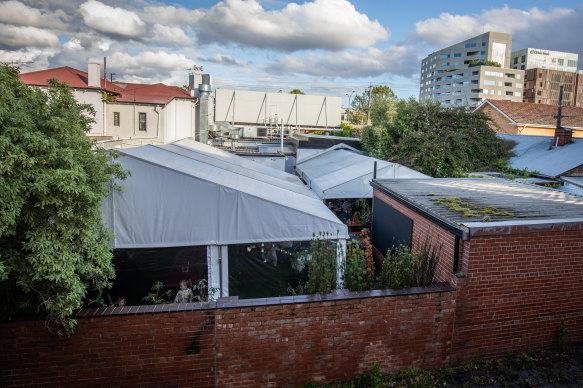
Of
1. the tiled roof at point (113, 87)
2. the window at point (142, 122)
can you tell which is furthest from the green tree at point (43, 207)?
the window at point (142, 122)

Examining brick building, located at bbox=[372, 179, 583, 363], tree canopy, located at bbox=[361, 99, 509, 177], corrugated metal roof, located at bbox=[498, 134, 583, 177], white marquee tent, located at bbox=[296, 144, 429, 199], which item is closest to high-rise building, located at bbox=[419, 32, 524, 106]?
corrugated metal roof, located at bbox=[498, 134, 583, 177]

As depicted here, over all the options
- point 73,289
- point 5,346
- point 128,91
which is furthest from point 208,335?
point 128,91

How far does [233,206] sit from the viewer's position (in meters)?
5.95

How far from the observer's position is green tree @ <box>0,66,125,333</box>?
361 cm

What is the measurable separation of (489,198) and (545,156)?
9597 mm

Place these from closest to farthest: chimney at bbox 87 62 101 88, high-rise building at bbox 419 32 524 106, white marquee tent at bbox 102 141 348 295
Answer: white marquee tent at bbox 102 141 348 295
chimney at bbox 87 62 101 88
high-rise building at bbox 419 32 524 106

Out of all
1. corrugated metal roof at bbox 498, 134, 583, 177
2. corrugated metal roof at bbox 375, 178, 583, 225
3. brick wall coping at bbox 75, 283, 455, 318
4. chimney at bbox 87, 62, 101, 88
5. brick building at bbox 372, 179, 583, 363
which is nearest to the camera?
brick wall coping at bbox 75, 283, 455, 318

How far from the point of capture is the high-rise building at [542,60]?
3487 inches

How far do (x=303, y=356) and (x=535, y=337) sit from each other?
346 centimetres

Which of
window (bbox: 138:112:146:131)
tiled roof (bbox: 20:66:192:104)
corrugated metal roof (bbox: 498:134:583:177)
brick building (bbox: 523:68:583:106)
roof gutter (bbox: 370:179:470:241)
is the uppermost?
brick building (bbox: 523:68:583:106)

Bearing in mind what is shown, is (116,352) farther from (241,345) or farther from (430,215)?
(430,215)

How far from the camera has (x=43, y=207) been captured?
12.4ft

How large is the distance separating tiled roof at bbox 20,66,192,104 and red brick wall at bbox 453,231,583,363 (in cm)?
2665

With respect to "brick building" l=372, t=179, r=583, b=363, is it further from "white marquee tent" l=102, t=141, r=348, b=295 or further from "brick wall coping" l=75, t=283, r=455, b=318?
"white marquee tent" l=102, t=141, r=348, b=295
